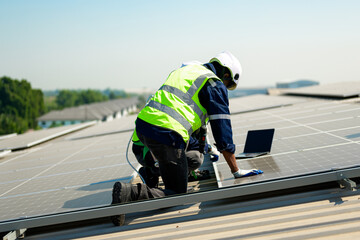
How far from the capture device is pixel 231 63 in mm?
4266

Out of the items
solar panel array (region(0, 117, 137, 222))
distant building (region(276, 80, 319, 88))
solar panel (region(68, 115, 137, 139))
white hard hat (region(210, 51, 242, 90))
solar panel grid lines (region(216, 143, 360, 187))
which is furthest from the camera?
distant building (region(276, 80, 319, 88))

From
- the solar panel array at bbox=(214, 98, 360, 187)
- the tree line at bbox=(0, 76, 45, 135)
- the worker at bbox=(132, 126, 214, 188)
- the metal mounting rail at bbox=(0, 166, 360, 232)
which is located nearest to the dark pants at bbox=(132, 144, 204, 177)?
the worker at bbox=(132, 126, 214, 188)

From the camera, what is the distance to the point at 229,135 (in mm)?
3840

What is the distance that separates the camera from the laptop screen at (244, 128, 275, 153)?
4.81 metres

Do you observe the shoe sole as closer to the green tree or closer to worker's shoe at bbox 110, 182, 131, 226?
worker's shoe at bbox 110, 182, 131, 226

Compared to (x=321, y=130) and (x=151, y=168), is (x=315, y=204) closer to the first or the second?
(x=151, y=168)

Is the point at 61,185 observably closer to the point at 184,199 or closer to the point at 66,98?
the point at 184,199

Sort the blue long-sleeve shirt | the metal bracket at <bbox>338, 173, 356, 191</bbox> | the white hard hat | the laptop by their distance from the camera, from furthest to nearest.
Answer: the laptop → the white hard hat → the blue long-sleeve shirt → the metal bracket at <bbox>338, 173, 356, 191</bbox>

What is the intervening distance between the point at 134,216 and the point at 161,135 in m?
0.96

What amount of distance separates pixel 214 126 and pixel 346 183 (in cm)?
142

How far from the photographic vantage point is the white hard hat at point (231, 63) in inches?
167

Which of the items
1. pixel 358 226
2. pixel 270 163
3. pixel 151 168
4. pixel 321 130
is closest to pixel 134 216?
pixel 151 168

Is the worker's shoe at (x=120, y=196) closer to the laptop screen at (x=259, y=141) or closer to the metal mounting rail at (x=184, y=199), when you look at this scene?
the metal mounting rail at (x=184, y=199)

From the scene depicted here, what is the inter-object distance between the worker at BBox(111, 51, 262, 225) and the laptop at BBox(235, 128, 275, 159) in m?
0.95
